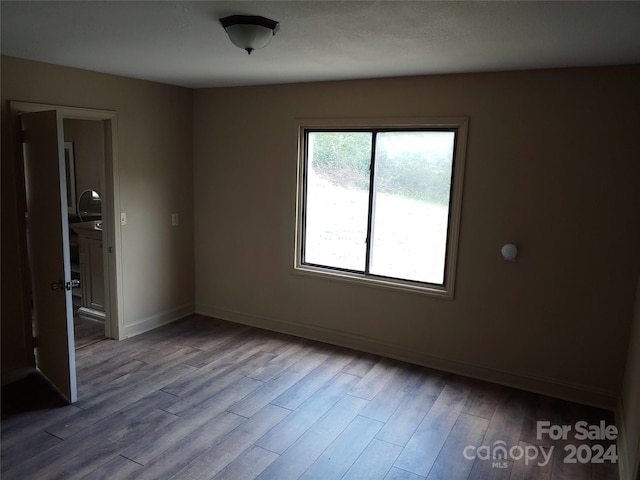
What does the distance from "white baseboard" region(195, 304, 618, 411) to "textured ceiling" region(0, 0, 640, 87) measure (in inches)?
91.1

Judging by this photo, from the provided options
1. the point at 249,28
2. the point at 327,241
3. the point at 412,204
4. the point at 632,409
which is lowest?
the point at 632,409

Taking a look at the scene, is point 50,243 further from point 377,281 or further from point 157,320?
point 377,281

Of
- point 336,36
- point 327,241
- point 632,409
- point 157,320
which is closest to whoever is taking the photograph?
point 336,36

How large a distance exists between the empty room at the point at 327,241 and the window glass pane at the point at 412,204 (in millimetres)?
20

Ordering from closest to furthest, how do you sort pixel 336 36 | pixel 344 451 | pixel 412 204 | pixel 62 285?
pixel 336 36 < pixel 344 451 < pixel 62 285 < pixel 412 204

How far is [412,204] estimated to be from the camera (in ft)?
13.0

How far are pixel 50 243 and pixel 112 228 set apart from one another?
0.98 meters

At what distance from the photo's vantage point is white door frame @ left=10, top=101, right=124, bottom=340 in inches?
158

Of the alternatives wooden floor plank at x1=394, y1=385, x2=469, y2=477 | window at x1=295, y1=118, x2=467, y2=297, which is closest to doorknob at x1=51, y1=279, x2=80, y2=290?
window at x1=295, y1=118, x2=467, y2=297

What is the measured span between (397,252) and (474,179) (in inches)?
36.5

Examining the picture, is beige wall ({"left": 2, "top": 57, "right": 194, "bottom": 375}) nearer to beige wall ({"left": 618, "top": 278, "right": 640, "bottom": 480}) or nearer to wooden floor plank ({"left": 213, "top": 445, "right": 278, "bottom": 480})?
wooden floor plank ({"left": 213, "top": 445, "right": 278, "bottom": 480})

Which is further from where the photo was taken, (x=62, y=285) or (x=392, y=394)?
(x=392, y=394)

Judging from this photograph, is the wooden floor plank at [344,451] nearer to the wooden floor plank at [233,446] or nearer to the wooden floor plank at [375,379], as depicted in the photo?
the wooden floor plank at [375,379]

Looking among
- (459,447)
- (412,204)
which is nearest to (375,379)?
(459,447)
